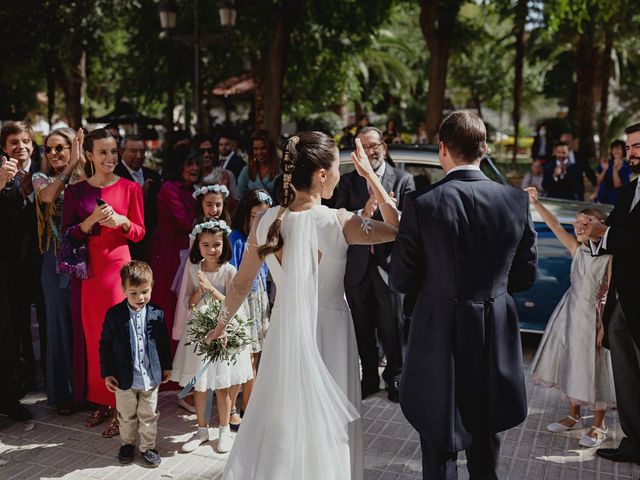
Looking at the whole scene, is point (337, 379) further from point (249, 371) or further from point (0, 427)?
point (0, 427)

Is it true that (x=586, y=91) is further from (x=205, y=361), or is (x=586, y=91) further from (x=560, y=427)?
(x=205, y=361)

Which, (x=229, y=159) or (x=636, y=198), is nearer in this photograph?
(x=636, y=198)

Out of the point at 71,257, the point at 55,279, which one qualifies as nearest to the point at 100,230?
the point at 71,257

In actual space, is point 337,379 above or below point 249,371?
above

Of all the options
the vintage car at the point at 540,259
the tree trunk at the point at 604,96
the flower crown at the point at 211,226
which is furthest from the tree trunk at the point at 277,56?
the tree trunk at the point at 604,96

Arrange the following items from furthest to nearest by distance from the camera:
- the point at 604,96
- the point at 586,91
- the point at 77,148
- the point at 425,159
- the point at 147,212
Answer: the point at 604,96, the point at 586,91, the point at 425,159, the point at 147,212, the point at 77,148

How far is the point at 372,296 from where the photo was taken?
5.84m

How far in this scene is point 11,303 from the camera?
5512 mm

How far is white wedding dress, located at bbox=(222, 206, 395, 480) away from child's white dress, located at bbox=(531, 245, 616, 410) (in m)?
2.09

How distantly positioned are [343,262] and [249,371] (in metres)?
1.74

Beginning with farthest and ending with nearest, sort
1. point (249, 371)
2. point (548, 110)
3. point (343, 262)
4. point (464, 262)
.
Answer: point (548, 110), point (249, 371), point (343, 262), point (464, 262)

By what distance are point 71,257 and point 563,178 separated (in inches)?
290

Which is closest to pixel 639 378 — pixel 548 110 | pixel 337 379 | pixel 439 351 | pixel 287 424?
pixel 439 351

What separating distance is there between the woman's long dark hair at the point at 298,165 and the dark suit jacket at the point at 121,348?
5.02 ft
